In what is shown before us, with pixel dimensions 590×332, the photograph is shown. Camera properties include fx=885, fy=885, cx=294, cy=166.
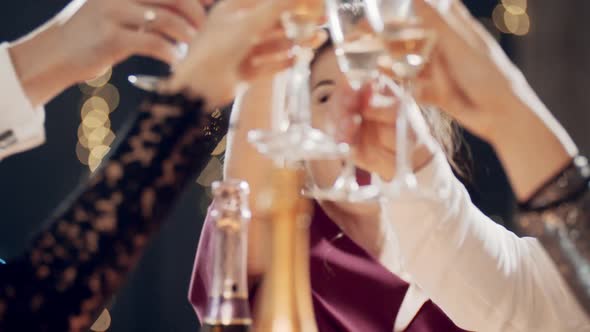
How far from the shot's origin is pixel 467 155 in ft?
6.00

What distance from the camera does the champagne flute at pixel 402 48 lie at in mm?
706

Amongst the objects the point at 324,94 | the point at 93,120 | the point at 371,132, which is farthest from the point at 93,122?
the point at 371,132

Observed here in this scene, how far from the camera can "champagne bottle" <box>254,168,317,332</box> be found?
0.63m

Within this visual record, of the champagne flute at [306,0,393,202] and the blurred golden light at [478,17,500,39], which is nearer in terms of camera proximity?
the champagne flute at [306,0,393,202]

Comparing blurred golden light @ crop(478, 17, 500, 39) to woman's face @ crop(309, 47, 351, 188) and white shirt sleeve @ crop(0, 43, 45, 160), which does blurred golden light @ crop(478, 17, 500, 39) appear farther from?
white shirt sleeve @ crop(0, 43, 45, 160)

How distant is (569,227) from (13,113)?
0.47 meters

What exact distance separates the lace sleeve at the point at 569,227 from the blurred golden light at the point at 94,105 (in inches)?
53.7

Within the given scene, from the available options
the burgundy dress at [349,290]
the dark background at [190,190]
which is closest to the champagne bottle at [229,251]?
the burgundy dress at [349,290]

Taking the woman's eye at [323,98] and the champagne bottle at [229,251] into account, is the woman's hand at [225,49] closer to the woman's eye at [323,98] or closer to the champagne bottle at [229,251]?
the champagne bottle at [229,251]

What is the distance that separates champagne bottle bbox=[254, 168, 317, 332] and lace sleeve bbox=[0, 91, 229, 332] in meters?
0.06

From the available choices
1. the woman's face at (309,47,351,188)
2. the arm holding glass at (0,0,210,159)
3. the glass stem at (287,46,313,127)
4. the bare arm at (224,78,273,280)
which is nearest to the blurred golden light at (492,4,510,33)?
the woman's face at (309,47,351,188)

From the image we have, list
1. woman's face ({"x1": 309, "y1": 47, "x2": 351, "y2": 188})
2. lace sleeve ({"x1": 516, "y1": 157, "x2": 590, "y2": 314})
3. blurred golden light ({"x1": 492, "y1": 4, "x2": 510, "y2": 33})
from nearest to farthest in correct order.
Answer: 1. lace sleeve ({"x1": 516, "y1": 157, "x2": 590, "y2": 314})
2. woman's face ({"x1": 309, "y1": 47, "x2": 351, "y2": 188})
3. blurred golden light ({"x1": 492, "y1": 4, "x2": 510, "y2": 33})

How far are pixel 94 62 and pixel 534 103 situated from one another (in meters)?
0.37

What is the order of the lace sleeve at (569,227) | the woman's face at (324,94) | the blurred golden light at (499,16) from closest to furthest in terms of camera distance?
the lace sleeve at (569,227), the woman's face at (324,94), the blurred golden light at (499,16)
